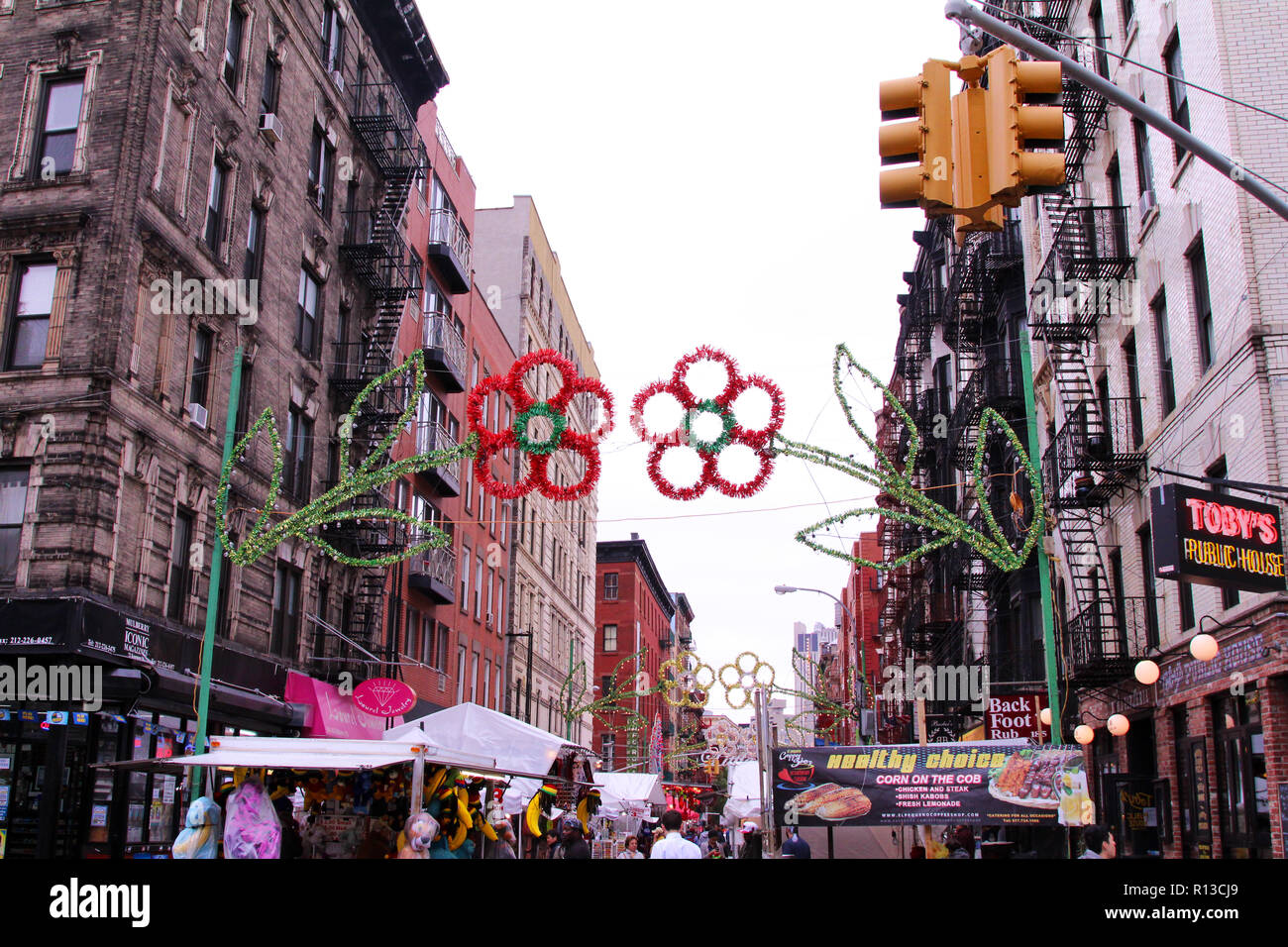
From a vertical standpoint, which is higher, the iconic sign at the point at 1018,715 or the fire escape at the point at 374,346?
the fire escape at the point at 374,346

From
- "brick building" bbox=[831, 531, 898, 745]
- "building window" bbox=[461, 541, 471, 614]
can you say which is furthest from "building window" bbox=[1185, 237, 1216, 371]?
"brick building" bbox=[831, 531, 898, 745]

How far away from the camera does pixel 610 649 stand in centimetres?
8988

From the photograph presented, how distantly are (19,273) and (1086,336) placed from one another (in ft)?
66.2

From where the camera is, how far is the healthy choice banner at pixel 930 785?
1475 cm

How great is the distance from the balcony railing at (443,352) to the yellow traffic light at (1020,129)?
2852 cm

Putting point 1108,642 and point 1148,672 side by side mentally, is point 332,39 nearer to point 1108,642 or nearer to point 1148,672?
point 1108,642

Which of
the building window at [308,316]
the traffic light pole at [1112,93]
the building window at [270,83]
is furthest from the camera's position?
the building window at [308,316]

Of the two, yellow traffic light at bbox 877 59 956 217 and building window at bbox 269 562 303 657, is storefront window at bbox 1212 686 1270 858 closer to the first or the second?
yellow traffic light at bbox 877 59 956 217

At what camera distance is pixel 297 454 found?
28.3 metres

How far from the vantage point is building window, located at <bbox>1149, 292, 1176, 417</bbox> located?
65.8ft

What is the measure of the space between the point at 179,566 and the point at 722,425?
37.3ft

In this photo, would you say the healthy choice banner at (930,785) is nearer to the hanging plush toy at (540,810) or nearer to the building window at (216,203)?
the hanging plush toy at (540,810)

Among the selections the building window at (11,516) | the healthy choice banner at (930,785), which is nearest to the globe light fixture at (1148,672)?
the healthy choice banner at (930,785)

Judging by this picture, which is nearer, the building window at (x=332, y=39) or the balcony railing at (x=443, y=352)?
the building window at (x=332, y=39)
